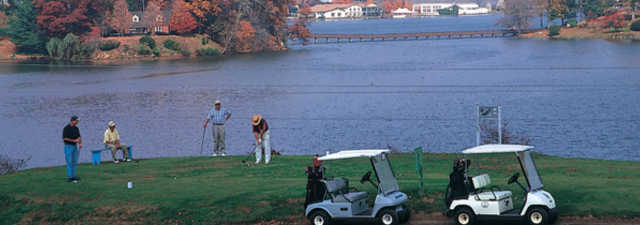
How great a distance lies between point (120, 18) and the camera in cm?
13975

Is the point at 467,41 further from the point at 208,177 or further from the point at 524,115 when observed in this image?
the point at 208,177

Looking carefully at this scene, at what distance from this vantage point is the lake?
47906 mm

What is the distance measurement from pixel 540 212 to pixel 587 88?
185 ft

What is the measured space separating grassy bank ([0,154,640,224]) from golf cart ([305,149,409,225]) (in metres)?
0.54

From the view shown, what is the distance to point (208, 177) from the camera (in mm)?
27609

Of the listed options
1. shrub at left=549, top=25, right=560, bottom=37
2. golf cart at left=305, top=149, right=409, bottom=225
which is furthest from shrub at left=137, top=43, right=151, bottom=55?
golf cart at left=305, top=149, right=409, bottom=225

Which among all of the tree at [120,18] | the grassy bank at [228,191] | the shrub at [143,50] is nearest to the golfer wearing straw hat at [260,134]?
the grassy bank at [228,191]

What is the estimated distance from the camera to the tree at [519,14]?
167750 millimetres

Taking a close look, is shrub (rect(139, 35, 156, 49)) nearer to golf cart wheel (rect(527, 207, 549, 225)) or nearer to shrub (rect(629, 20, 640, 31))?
shrub (rect(629, 20, 640, 31))

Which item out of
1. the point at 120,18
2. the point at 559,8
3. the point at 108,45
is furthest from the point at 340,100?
the point at 559,8

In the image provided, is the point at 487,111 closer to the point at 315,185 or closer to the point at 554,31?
the point at 315,185

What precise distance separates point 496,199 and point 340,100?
165 feet

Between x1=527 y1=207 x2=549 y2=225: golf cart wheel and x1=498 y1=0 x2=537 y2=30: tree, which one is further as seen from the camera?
x1=498 y1=0 x2=537 y2=30: tree

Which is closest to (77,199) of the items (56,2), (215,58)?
(215,58)
